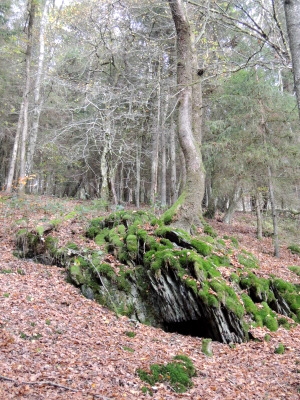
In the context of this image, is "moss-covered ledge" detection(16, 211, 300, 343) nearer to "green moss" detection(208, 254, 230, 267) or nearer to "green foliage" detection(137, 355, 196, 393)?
"green moss" detection(208, 254, 230, 267)

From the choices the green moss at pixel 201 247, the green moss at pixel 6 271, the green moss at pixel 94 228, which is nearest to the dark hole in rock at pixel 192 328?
the green moss at pixel 201 247

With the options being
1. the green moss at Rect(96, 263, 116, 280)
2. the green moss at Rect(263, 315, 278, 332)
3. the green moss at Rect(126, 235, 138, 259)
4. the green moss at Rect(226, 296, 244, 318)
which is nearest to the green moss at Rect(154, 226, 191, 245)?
the green moss at Rect(126, 235, 138, 259)

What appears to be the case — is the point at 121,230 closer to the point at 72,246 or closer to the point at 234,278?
the point at 72,246

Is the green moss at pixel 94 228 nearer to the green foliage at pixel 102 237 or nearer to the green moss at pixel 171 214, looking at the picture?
the green foliage at pixel 102 237

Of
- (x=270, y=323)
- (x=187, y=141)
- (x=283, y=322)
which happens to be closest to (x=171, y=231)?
(x=187, y=141)

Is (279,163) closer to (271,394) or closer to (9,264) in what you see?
(271,394)

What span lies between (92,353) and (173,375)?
4.28 ft

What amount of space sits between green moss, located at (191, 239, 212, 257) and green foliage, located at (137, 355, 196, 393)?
3.05 metres

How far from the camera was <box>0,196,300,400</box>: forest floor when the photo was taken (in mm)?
3744

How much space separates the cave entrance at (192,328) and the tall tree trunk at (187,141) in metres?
2.67

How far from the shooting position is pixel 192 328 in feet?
21.1

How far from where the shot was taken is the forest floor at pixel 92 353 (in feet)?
12.3

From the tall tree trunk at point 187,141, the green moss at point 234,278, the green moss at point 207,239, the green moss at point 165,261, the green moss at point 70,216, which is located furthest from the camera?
the green moss at point 70,216

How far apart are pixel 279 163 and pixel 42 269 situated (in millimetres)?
9460
